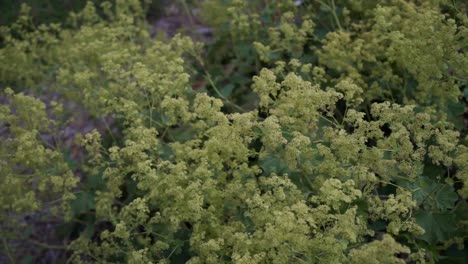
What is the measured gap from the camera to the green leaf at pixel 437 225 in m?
3.08

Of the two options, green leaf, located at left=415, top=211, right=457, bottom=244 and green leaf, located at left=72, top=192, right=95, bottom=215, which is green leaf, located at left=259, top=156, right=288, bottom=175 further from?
green leaf, located at left=72, top=192, right=95, bottom=215

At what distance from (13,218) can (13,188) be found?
533mm

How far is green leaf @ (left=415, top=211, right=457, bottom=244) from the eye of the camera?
121 inches

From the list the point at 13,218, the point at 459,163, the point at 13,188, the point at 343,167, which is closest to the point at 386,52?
the point at 343,167

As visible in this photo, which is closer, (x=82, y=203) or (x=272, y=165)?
(x=272, y=165)

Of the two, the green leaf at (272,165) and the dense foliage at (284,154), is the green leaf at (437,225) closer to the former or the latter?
the dense foliage at (284,154)

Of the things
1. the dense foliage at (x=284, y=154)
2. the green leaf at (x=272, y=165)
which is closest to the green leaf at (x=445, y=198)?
the dense foliage at (x=284, y=154)

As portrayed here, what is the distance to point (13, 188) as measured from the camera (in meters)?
3.67

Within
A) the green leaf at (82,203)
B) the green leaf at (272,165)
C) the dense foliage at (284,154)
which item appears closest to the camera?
the dense foliage at (284,154)

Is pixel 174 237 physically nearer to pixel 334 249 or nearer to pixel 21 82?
pixel 334 249

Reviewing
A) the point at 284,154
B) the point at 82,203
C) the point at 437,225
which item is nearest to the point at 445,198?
the point at 437,225

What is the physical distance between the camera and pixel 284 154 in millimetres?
3059

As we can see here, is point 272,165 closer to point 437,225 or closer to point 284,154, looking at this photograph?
point 284,154

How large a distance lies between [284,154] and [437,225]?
0.83 meters
